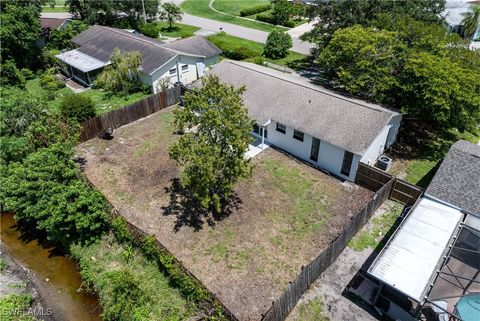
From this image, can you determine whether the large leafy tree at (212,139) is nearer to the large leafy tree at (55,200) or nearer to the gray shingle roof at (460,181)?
the large leafy tree at (55,200)

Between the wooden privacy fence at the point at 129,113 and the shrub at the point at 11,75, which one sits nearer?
the wooden privacy fence at the point at 129,113

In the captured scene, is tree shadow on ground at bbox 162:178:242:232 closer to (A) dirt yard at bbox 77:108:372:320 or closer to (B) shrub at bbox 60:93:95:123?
(A) dirt yard at bbox 77:108:372:320

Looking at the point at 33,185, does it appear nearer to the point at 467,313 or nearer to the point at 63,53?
the point at 467,313

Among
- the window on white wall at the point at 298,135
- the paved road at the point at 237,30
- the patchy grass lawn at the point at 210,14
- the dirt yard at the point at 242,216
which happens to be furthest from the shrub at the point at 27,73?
the patchy grass lawn at the point at 210,14

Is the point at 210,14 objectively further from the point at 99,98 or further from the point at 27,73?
the point at 99,98

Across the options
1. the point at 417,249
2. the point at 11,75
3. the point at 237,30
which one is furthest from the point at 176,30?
the point at 417,249

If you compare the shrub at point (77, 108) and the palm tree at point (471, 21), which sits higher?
the palm tree at point (471, 21)
